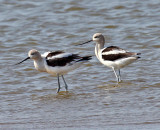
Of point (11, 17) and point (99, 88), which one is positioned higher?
point (11, 17)

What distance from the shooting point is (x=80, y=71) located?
9.96 metres

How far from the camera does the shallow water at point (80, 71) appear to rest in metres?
6.53

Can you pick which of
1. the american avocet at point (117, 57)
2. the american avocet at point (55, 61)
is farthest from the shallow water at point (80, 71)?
the american avocet at point (55, 61)

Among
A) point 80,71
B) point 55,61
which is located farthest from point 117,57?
point 55,61

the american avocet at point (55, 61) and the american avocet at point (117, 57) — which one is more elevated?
the american avocet at point (55, 61)

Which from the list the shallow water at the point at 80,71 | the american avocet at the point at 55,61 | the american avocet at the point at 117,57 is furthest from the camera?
the american avocet at the point at 117,57

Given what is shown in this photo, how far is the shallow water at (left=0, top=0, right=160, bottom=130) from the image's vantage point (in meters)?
6.53

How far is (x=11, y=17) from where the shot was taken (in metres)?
14.5

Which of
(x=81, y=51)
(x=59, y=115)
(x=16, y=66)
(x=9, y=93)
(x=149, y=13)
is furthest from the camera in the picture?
(x=149, y=13)

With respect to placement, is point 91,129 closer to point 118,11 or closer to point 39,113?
point 39,113

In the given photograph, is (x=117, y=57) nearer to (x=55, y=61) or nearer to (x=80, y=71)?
(x=80, y=71)

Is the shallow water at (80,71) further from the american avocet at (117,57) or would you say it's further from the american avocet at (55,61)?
the american avocet at (55,61)

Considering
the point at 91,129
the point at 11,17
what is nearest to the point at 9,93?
the point at 91,129

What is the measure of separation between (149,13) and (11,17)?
4.54 m
